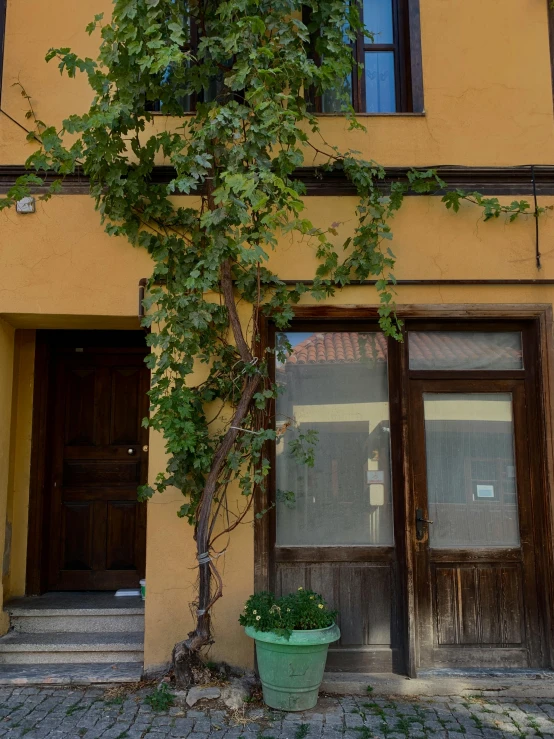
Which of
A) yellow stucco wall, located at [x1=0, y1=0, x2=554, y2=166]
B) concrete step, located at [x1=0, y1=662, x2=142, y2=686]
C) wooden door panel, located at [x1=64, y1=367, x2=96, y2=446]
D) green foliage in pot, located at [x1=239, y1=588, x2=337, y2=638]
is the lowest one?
concrete step, located at [x1=0, y1=662, x2=142, y2=686]

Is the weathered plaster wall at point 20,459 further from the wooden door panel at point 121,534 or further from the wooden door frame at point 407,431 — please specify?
the wooden door frame at point 407,431

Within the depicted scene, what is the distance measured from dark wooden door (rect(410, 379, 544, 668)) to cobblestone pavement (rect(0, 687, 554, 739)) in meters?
0.43

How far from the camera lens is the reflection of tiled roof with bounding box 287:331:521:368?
16.8ft

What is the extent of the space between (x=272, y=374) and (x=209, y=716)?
7.69 feet

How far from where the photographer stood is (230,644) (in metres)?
4.69

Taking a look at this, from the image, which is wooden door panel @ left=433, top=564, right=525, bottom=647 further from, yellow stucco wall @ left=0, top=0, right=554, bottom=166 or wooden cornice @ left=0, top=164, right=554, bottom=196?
yellow stucco wall @ left=0, top=0, right=554, bottom=166

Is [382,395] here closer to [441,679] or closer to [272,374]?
[272,374]

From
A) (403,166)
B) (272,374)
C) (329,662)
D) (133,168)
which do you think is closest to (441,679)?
(329,662)

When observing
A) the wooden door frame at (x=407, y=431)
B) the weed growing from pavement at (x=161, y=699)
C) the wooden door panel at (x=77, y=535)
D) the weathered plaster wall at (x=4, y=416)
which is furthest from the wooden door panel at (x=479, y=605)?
the weathered plaster wall at (x=4, y=416)

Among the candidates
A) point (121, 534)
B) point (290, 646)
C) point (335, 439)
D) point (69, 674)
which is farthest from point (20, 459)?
point (290, 646)

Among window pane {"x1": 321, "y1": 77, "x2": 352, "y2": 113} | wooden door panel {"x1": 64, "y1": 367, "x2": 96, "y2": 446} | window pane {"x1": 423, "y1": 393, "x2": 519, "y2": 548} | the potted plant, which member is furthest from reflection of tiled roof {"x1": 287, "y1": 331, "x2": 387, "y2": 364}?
wooden door panel {"x1": 64, "y1": 367, "x2": 96, "y2": 446}

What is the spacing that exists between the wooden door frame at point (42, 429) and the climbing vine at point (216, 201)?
4.69ft

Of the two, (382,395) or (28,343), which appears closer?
(382,395)

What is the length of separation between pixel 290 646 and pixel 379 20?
4965 millimetres
